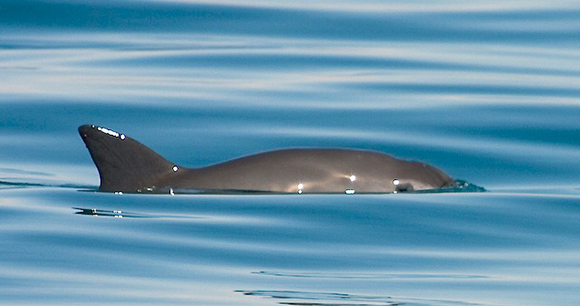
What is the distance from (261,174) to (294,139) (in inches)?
142

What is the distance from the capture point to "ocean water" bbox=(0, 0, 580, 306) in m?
8.92

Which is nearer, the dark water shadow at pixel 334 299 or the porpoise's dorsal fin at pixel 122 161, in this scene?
the dark water shadow at pixel 334 299

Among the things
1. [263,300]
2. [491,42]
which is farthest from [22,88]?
[263,300]

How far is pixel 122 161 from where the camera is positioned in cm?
1141

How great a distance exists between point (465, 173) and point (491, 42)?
29.4 ft

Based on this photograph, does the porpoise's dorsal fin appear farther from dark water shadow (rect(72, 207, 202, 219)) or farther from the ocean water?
dark water shadow (rect(72, 207, 202, 219))

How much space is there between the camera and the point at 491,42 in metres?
22.5

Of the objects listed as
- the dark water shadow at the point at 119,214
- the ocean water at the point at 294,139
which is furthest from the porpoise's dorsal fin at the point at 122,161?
the dark water shadow at the point at 119,214

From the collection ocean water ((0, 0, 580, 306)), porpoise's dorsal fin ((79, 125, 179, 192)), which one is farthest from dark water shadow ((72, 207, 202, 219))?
porpoise's dorsal fin ((79, 125, 179, 192))

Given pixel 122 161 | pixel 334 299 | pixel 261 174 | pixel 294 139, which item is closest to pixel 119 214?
pixel 122 161

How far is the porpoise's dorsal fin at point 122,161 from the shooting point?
37.1 ft

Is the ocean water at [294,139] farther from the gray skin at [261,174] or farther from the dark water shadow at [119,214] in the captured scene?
the gray skin at [261,174]

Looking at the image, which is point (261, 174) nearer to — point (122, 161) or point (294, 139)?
point (122, 161)

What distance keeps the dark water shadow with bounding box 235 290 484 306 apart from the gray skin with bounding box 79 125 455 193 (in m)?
3.16
